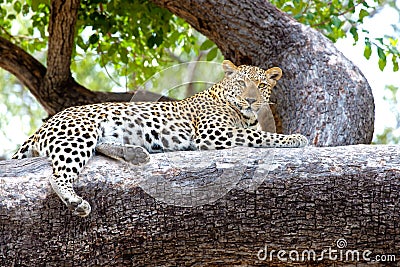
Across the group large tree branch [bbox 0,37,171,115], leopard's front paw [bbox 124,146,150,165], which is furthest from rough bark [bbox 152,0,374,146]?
leopard's front paw [bbox 124,146,150,165]

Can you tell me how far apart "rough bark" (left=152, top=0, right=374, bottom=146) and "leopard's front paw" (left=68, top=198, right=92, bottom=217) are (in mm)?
3081

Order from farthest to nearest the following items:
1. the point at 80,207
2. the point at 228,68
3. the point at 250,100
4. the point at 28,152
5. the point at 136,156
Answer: the point at 228,68 → the point at 250,100 → the point at 28,152 → the point at 136,156 → the point at 80,207

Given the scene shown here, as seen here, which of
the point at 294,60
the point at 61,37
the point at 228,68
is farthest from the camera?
the point at 61,37

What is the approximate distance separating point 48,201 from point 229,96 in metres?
2.17

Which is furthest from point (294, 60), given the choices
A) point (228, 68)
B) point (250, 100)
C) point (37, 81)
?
point (37, 81)

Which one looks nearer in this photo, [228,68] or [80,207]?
[80,207]

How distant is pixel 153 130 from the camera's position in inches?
255

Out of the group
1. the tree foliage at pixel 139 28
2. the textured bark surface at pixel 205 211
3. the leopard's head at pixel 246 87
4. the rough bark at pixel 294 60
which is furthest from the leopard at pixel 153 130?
the tree foliage at pixel 139 28

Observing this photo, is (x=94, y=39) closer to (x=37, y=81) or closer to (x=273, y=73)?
(x=37, y=81)

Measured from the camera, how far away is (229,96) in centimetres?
691

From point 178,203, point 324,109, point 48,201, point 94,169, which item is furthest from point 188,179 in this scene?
point 324,109

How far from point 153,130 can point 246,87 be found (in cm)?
102

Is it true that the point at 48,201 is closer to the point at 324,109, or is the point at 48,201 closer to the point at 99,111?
the point at 99,111

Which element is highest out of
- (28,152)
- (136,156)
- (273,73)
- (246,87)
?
(273,73)
